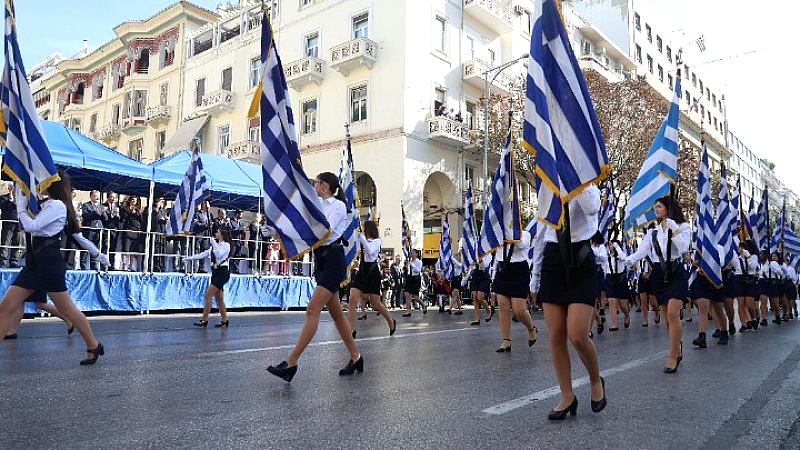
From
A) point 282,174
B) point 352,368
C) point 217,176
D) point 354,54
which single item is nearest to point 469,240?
point 217,176

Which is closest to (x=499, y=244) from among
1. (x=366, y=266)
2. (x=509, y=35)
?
(x=366, y=266)

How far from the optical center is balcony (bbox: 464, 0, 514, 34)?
31375mm

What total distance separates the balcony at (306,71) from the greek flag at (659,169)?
23.7 metres

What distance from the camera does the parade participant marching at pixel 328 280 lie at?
5457 millimetres

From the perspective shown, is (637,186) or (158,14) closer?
(637,186)

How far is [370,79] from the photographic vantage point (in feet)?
97.0

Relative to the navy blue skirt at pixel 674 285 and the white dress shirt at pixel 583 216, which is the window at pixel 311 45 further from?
the white dress shirt at pixel 583 216

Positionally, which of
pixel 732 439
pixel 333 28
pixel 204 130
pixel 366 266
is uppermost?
pixel 333 28

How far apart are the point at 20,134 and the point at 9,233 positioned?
304 inches

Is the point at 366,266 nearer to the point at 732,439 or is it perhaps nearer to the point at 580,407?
the point at 580,407

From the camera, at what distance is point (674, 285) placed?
696 centimetres

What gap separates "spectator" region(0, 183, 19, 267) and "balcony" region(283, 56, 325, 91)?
18.8 meters

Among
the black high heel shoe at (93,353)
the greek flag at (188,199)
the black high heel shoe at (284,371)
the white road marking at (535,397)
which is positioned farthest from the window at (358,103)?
the black high heel shoe at (284,371)

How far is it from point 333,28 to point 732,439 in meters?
30.1
